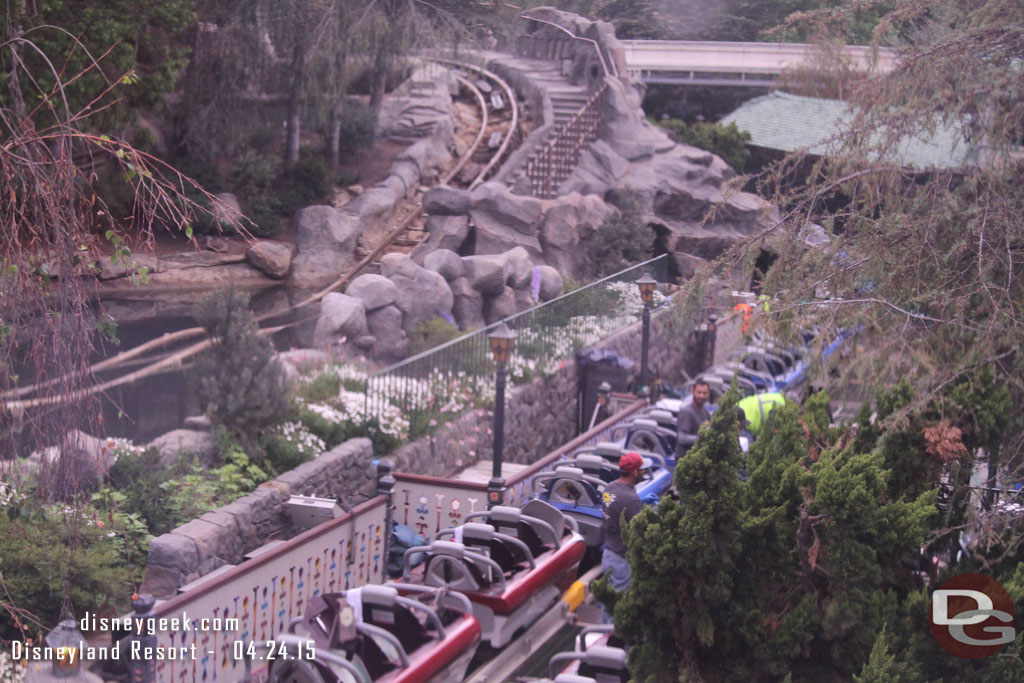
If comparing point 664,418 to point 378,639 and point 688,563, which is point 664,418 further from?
point 688,563

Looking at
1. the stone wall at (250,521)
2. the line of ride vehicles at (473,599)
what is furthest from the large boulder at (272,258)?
the line of ride vehicles at (473,599)

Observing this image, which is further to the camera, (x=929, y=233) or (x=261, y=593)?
(x=929, y=233)

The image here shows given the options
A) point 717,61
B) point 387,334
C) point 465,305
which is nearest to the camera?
point 387,334

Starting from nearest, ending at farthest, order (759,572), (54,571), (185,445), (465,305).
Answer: (759,572) < (54,571) < (185,445) < (465,305)

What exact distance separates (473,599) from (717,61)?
64.7 ft

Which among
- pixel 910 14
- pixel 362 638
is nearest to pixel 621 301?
pixel 910 14

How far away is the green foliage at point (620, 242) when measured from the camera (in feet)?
67.6

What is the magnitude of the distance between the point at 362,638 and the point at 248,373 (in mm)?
4213

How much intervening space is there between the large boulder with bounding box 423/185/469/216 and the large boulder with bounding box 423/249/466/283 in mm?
2473

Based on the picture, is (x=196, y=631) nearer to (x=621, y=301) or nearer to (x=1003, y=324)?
(x=1003, y=324)

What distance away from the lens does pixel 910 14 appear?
8945 mm

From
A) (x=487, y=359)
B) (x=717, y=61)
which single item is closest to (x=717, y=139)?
(x=717, y=61)

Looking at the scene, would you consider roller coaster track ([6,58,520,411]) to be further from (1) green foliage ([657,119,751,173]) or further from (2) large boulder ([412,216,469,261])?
(1) green foliage ([657,119,751,173])

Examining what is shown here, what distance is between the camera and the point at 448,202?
63.9ft
